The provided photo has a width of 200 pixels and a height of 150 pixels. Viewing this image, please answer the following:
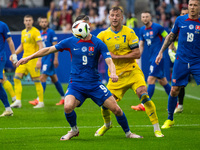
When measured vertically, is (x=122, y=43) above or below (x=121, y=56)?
above

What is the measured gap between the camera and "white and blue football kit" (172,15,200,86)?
28.0 ft

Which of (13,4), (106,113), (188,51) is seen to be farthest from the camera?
(13,4)

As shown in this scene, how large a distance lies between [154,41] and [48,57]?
3298mm

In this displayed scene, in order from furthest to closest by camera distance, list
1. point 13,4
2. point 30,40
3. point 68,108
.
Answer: point 13,4 → point 30,40 → point 68,108

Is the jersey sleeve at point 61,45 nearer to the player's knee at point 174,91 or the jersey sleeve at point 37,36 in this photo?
the player's knee at point 174,91

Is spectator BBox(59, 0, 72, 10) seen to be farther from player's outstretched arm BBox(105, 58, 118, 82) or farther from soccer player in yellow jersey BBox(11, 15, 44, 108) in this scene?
player's outstretched arm BBox(105, 58, 118, 82)

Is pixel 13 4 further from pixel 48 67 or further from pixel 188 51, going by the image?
pixel 188 51

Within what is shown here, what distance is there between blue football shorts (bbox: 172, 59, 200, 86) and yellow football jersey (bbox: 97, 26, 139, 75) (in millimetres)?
903

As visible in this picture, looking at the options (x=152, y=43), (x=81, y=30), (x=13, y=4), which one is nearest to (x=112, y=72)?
(x=81, y=30)

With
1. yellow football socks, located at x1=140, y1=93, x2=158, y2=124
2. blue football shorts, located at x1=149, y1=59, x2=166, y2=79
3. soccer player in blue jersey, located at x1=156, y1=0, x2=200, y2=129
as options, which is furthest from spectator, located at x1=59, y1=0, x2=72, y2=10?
yellow football socks, located at x1=140, y1=93, x2=158, y2=124

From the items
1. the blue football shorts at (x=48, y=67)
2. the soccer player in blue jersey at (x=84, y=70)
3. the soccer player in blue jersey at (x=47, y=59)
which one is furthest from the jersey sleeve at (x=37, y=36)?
the soccer player in blue jersey at (x=84, y=70)

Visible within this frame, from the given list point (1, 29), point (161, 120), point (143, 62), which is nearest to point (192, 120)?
point (161, 120)

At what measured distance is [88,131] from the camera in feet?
28.2

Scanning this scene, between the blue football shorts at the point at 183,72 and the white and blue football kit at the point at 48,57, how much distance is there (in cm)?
539
